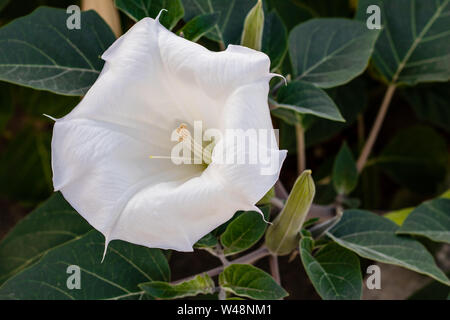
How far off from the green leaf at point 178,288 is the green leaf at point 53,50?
27 cm

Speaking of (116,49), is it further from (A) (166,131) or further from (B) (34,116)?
(B) (34,116)

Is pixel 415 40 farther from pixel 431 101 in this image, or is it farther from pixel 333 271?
pixel 333 271

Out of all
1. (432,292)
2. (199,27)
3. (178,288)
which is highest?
(199,27)

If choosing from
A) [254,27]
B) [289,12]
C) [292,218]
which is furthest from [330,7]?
[292,218]

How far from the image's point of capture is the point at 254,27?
667 mm

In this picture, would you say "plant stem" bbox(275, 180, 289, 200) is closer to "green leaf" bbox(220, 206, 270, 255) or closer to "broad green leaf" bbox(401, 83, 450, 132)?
"green leaf" bbox(220, 206, 270, 255)

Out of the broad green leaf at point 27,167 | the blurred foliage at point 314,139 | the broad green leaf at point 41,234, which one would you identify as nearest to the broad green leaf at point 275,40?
the blurred foliage at point 314,139

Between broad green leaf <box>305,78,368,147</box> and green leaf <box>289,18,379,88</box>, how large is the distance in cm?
24

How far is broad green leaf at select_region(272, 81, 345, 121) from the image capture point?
0.67 m

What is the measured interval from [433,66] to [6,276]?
2.53 ft

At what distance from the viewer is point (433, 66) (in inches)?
34.7

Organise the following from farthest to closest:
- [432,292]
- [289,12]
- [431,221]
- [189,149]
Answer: [289,12], [432,292], [431,221], [189,149]

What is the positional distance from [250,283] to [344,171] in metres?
0.31
